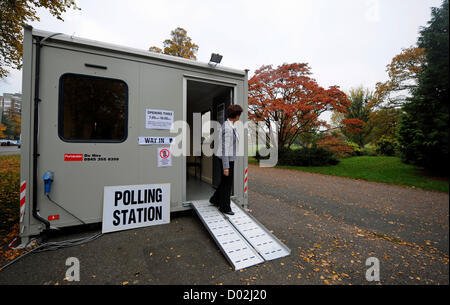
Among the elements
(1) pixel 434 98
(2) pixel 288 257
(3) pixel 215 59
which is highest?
(3) pixel 215 59

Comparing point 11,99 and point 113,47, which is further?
point 11,99

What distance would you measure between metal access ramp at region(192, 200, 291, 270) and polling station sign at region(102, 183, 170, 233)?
2.03ft

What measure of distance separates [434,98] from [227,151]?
2.41m

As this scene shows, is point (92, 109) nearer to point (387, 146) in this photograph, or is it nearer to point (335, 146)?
point (387, 146)

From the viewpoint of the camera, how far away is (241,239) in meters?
2.57

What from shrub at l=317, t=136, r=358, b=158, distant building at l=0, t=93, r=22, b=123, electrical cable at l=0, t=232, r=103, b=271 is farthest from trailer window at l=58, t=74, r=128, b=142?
shrub at l=317, t=136, r=358, b=158

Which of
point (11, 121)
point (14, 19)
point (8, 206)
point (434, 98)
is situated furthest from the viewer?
point (11, 121)

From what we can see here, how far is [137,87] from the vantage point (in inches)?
118

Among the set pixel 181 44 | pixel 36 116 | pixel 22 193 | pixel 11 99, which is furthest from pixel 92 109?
pixel 11 99

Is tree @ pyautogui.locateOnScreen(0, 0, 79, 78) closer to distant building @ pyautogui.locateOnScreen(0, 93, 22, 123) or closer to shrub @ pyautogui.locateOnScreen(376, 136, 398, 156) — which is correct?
distant building @ pyautogui.locateOnScreen(0, 93, 22, 123)

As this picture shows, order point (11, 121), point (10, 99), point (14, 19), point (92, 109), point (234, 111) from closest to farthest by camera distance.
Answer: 1. point (92, 109)
2. point (234, 111)
3. point (14, 19)
4. point (10, 99)
5. point (11, 121)

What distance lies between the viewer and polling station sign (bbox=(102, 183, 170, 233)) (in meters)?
2.86

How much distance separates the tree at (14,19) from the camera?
16.4 feet

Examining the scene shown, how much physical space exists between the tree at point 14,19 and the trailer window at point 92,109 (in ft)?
15.8
